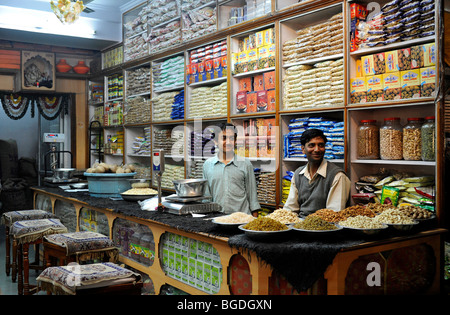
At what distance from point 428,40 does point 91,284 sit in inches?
110

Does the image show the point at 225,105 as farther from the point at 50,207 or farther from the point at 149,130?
the point at 50,207

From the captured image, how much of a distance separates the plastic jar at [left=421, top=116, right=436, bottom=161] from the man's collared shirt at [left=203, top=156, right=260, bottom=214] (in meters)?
1.60

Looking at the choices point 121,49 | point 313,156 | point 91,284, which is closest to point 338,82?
point 313,156

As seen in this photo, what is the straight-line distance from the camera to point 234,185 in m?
4.22

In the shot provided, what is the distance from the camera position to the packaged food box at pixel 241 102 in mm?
4793

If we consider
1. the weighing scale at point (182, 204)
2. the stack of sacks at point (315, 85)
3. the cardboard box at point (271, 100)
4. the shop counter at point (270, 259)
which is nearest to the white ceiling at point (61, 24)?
the cardboard box at point (271, 100)

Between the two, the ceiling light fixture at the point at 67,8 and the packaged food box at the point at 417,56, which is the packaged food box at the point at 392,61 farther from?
the ceiling light fixture at the point at 67,8

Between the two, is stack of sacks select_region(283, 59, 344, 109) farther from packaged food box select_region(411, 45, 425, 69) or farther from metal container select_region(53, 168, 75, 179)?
metal container select_region(53, 168, 75, 179)

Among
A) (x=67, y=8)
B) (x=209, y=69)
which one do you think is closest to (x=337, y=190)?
(x=209, y=69)

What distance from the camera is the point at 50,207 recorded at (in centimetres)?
568

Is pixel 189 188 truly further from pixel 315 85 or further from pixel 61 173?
pixel 61 173

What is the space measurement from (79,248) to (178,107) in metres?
3.02

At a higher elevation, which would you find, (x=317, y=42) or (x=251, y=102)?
(x=317, y=42)

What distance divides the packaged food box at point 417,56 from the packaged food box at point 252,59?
1.69 metres
